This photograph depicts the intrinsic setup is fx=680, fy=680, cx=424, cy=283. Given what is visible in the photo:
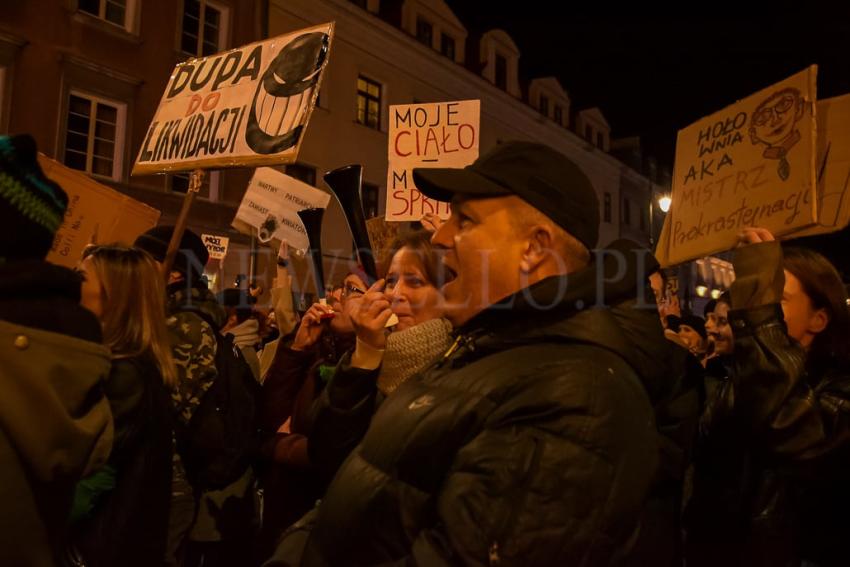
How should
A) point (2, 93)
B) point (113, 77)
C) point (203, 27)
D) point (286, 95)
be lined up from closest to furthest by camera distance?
point (286, 95) < point (2, 93) < point (113, 77) < point (203, 27)

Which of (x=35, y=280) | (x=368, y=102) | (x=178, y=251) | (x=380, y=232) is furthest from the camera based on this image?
(x=368, y=102)

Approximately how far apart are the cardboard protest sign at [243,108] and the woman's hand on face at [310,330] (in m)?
0.94

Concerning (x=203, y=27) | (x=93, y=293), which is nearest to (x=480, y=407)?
(x=93, y=293)

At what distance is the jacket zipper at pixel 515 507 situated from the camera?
50.5 inches

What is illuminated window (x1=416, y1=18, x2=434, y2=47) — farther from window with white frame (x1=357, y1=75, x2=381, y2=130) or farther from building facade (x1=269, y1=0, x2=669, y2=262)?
window with white frame (x1=357, y1=75, x2=381, y2=130)

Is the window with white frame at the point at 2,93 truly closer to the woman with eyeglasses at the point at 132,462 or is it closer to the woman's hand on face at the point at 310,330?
the woman's hand on face at the point at 310,330

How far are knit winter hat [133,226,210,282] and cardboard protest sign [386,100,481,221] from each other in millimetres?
1728

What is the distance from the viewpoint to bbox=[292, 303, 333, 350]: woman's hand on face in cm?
373

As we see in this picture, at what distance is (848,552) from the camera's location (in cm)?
241

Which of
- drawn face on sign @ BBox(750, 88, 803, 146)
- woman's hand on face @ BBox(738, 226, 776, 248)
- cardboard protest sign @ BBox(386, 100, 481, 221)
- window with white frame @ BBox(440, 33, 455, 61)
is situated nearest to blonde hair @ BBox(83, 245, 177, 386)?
woman's hand on face @ BBox(738, 226, 776, 248)

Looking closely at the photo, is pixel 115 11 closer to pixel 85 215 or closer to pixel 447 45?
pixel 447 45

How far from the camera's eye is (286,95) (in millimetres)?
4223

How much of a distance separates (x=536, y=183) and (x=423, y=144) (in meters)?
4.01

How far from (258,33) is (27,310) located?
16870mm
